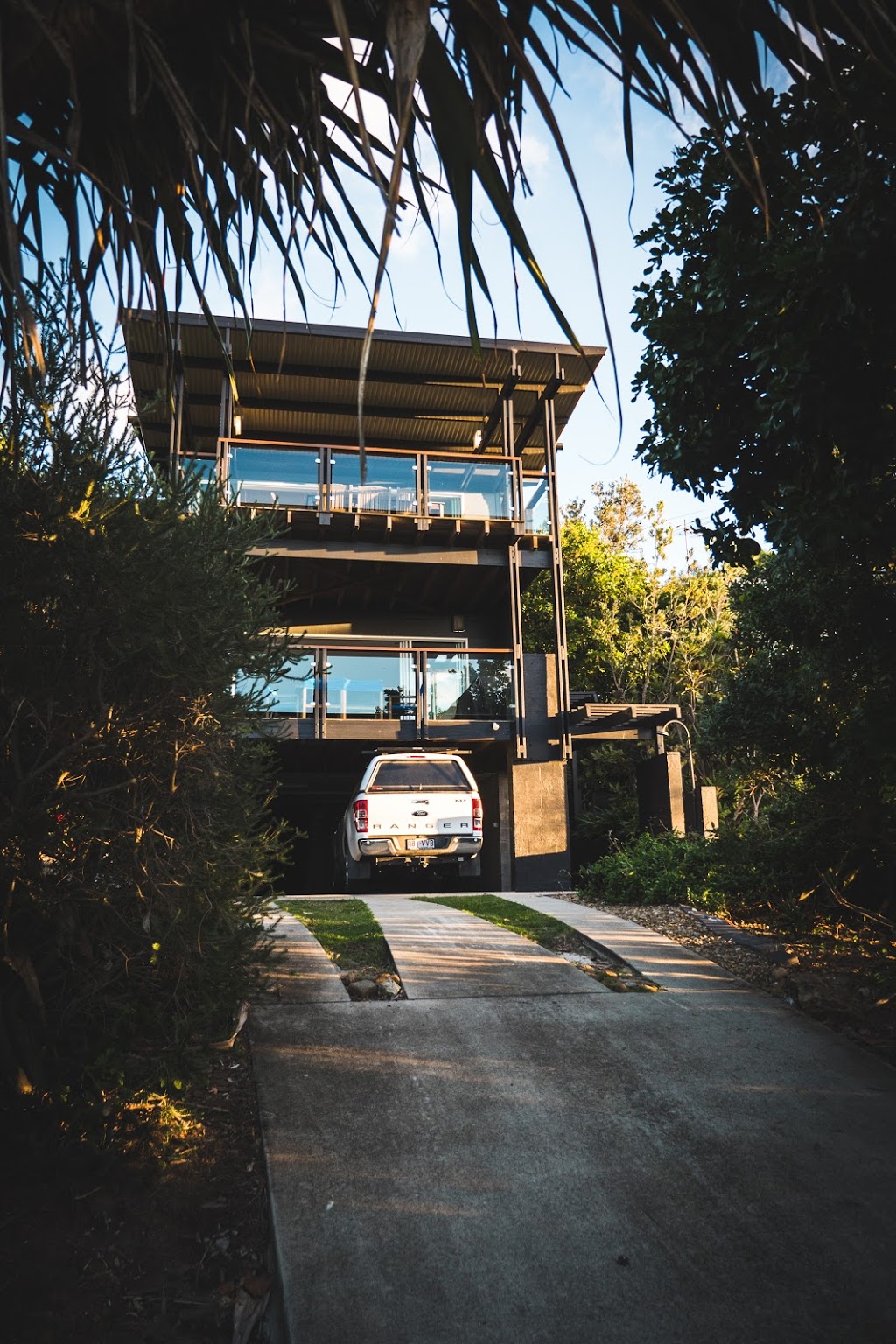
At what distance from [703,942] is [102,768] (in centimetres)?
540

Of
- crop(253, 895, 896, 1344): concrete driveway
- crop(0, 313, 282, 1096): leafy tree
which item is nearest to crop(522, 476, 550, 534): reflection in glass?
crop(253, 895, 896, 1344): concrete driveway

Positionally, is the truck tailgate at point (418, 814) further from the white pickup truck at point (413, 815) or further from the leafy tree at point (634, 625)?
the leafy tree at point (634, 625)

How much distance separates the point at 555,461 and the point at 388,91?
1625 cm

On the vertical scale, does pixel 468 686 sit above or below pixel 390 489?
below

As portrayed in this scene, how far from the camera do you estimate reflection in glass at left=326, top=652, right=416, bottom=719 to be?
619 inches

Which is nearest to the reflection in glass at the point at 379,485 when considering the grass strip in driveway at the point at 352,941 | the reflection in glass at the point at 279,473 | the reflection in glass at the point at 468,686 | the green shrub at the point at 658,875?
the reflection in glass at the point at 279,473

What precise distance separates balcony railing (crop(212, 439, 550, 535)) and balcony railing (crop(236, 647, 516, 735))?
2.62 m

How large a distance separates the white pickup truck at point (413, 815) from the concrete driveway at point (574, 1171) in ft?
18.9

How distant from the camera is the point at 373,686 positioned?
52.1 feet

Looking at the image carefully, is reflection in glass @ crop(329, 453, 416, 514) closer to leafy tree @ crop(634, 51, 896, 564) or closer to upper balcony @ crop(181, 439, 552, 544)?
upper balcony @ crop(181, 439, 552, 544)

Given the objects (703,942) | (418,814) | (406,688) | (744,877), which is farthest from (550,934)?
(406,688)

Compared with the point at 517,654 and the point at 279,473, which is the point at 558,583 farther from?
the point at 279,473

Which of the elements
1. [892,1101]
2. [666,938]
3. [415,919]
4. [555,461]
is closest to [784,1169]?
[892,1101]

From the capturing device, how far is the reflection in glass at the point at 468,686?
16.0 meters
